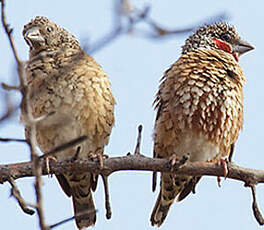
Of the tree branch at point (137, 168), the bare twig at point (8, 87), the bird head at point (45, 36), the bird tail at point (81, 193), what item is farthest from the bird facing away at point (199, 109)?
the bare twig at point (8, 87)

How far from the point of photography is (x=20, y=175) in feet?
16.4

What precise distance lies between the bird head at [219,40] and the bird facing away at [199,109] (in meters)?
0.28

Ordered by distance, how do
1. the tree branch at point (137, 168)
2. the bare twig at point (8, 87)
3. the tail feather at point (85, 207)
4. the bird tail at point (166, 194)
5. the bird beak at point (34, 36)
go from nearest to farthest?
the bare twig at point (8, 87)
the tree branch at point (137, 168)
the bird tail at point (166, 194)
the bird beak at point (34, 36)
the tail feather at point (85, 207)

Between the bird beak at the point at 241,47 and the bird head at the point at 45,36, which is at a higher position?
the bird head at the point at 45,36

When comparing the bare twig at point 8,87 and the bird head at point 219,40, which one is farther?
the bird head at point 219,40

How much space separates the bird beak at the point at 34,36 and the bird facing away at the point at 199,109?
5.17 ft

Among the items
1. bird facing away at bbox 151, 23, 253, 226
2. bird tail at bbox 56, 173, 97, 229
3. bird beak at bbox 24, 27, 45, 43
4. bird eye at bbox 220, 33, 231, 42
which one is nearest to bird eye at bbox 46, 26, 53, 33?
bird beak at bbox 24, 27, 45, 43

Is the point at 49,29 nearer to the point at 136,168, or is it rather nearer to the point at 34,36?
the point at 34,36

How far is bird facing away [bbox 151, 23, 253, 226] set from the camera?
5.71 meters

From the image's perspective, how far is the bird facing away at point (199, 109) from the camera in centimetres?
571

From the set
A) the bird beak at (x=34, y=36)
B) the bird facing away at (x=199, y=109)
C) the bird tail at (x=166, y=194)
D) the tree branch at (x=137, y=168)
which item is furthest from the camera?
the bird beak at (x=34, y=36)

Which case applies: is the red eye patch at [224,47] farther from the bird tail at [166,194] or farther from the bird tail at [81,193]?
the bird tail at [81,193]

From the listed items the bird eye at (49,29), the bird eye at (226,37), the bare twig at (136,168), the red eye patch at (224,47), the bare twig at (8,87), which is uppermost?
the bird eye at (49,29)

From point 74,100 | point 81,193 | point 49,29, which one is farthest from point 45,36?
point 81,193
